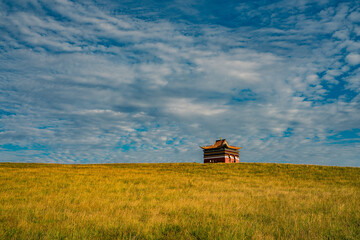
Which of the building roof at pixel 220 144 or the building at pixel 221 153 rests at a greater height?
the building roof at pixel 220 144

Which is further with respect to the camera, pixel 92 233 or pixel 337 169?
pixel 337 169

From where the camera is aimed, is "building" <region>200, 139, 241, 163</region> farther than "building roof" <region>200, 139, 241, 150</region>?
No

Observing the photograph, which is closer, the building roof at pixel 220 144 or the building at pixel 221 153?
the building at pixel 221 153

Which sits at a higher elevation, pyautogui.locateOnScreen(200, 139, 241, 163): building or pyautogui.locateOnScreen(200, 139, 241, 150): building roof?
pyautogui.locateOnScreen(200, 139, 241, 150): building roof

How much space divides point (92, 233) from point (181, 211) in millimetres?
3180

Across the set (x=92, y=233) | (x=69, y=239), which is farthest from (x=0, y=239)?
(x=92, y=233)

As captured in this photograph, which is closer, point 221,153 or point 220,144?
point 221,153

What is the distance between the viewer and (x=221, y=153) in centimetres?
5647

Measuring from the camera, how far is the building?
5622cm

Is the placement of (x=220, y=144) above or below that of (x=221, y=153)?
above

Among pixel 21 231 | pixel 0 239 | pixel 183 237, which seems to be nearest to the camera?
pixel 0 239

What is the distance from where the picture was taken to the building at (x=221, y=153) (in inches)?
2213

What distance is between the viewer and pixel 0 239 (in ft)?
15.8

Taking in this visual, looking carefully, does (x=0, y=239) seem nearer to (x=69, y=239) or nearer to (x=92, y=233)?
(x=69, y=239)
